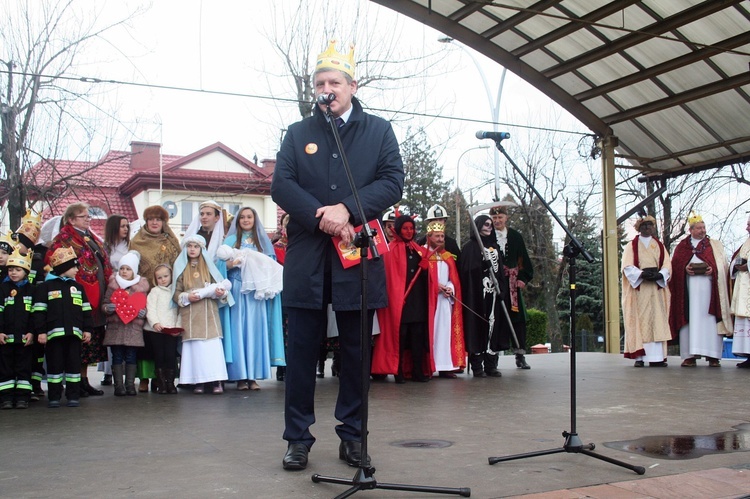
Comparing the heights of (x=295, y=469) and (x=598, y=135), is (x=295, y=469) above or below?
below

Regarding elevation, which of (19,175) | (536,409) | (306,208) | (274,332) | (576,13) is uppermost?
(576,13)

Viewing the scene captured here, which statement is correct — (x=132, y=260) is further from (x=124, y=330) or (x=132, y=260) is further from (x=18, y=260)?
(x=18, y=260)

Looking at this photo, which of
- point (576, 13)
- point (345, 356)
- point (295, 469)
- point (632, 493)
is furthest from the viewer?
point (576, 13)

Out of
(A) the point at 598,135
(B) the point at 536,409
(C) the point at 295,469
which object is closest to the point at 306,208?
(C) the point at 295,469

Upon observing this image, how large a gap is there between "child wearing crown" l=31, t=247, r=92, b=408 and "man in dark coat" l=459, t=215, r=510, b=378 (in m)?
4.75

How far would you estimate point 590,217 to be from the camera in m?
32.6

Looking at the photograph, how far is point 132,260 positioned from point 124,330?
78 centimetres

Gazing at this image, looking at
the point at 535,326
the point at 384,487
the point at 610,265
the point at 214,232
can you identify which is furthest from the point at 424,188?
the point at 384,487

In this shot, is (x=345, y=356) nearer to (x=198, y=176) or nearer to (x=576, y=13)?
(x=576, y=13)

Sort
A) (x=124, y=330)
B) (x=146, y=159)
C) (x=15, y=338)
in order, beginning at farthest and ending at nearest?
(x=146, y=159) < (x=124, y=330) < (x=15, y=338)

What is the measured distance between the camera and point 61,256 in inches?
298

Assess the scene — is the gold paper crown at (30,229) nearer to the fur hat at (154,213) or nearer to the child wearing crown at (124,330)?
the child wearing crown at (124,330)

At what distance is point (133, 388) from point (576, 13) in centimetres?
797

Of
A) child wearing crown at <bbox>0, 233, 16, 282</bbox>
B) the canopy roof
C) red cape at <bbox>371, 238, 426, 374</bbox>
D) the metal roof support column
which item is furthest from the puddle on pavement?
the metal roof support column
